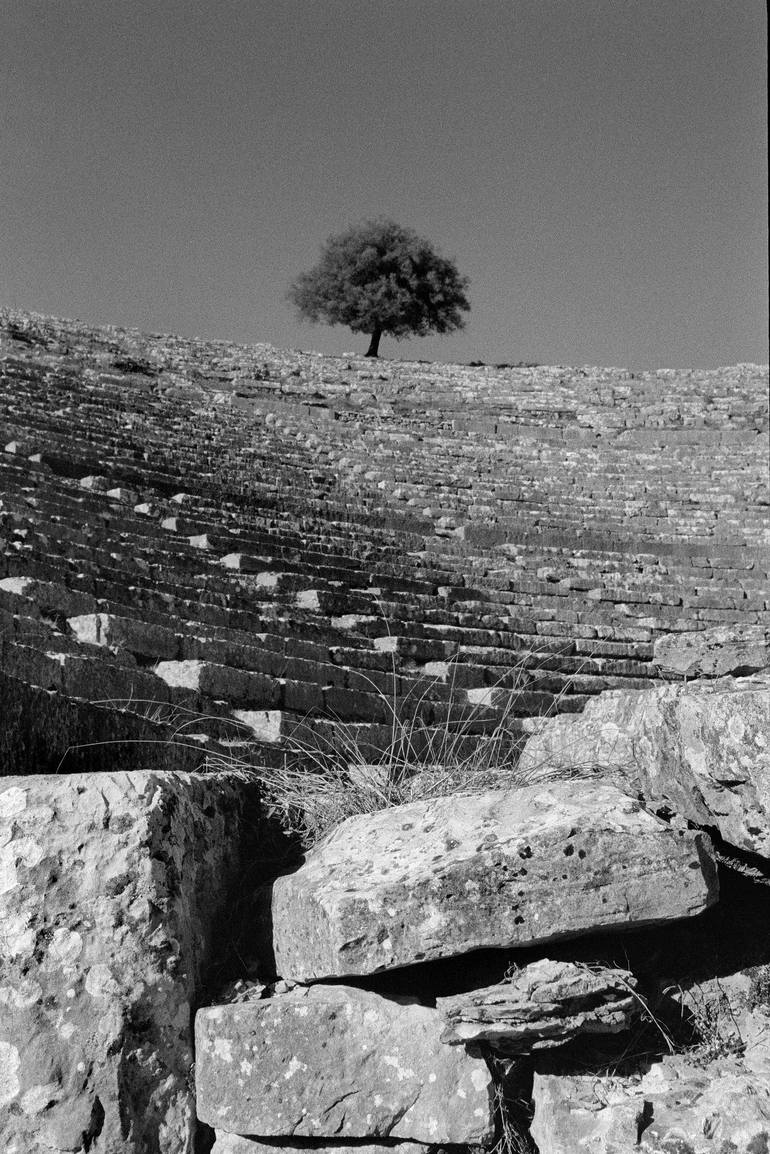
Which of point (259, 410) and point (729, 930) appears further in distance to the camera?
point (259, 410)

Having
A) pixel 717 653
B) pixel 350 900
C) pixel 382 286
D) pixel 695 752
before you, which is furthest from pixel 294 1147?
pixel 382 286

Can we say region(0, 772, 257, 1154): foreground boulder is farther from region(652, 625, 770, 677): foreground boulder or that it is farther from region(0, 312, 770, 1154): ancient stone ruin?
region(652, 625, 770, 677): foreground boulder

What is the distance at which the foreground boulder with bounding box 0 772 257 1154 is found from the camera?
2143mm

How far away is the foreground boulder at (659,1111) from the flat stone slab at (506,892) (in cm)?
34

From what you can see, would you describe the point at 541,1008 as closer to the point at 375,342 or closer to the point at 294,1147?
the point at 294,1147

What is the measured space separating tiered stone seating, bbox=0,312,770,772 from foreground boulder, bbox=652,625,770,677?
59cm

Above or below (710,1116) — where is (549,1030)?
above

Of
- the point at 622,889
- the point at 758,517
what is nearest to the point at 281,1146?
the point at 622,889

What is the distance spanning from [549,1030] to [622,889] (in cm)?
37

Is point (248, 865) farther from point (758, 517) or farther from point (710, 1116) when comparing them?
point (758, 517)

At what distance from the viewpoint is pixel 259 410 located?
11.3 m

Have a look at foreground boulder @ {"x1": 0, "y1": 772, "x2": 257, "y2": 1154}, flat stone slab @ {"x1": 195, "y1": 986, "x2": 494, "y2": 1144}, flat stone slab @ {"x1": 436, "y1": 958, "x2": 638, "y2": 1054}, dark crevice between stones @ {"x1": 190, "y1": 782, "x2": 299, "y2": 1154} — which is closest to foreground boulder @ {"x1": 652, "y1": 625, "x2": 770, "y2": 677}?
flat stone slab @ {"x1": 436, "y1": 958, "x2": 638, "y2": 1054}

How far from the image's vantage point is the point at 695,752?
266 cm

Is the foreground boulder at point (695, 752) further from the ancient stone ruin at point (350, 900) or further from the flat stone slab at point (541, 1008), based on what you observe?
the flat stone slab at point (541, 1008)
